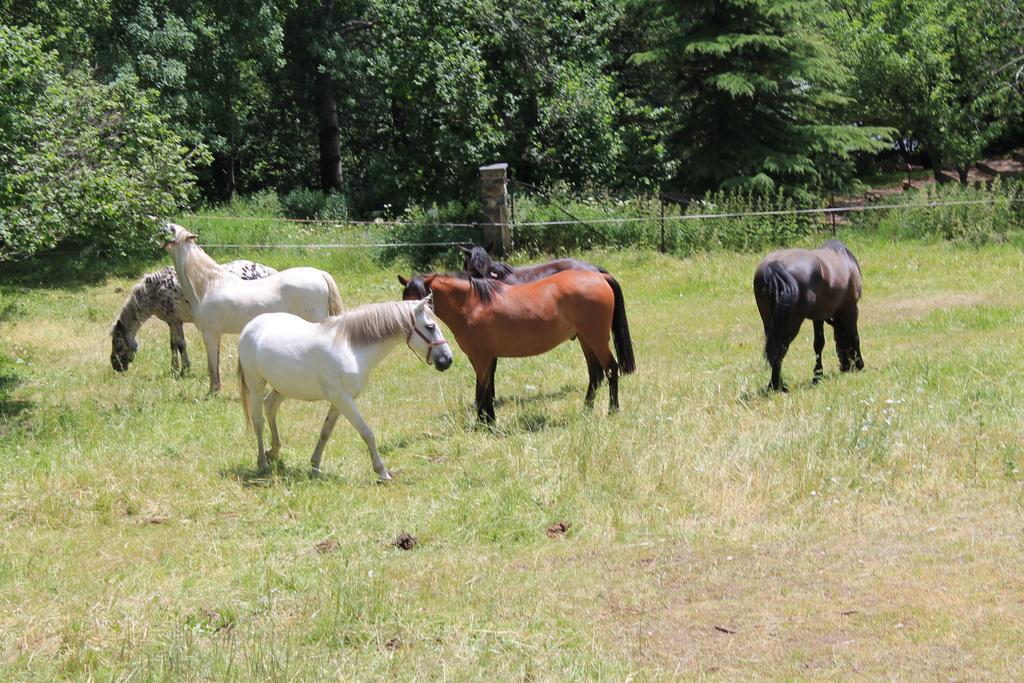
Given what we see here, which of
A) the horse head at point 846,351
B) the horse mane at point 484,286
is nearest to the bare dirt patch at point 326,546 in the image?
the horse mane at point 484,286

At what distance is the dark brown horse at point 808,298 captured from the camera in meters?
10.6

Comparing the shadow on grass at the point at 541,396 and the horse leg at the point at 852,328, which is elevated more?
the horse leg at the point at 852,328

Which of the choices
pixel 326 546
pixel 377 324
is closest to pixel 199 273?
pixel 377 324

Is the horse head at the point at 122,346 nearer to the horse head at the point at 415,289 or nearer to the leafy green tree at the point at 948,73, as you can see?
the horse head at the point at 415,289

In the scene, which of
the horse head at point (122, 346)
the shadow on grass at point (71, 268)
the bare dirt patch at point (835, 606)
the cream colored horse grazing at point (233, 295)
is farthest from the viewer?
the shadow on grass at point (71, 268)

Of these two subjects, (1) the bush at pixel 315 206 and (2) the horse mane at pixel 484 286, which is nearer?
(2) the horse mane at pixel 484 286

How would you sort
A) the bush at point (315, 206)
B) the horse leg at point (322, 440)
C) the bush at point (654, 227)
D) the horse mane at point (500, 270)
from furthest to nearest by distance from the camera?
the bush at point (315, 206) → the bush at point (654, 227) → the horse mane at point (500, 270) → the horse leg at point (322, 440)

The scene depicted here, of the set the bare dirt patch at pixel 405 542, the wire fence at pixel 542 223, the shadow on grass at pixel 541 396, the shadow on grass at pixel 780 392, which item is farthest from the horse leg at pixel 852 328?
the wire fence at pixel 542 223

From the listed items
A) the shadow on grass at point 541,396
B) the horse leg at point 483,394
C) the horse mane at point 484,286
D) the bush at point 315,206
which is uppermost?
the bush at point 315,206

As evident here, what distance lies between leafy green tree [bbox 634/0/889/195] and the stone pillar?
5.01 m

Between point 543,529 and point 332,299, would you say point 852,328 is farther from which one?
point 543,529

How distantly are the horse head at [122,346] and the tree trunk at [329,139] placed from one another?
16852 millimetres

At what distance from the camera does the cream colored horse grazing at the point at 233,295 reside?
12008mm

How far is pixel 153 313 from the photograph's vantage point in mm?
14047
